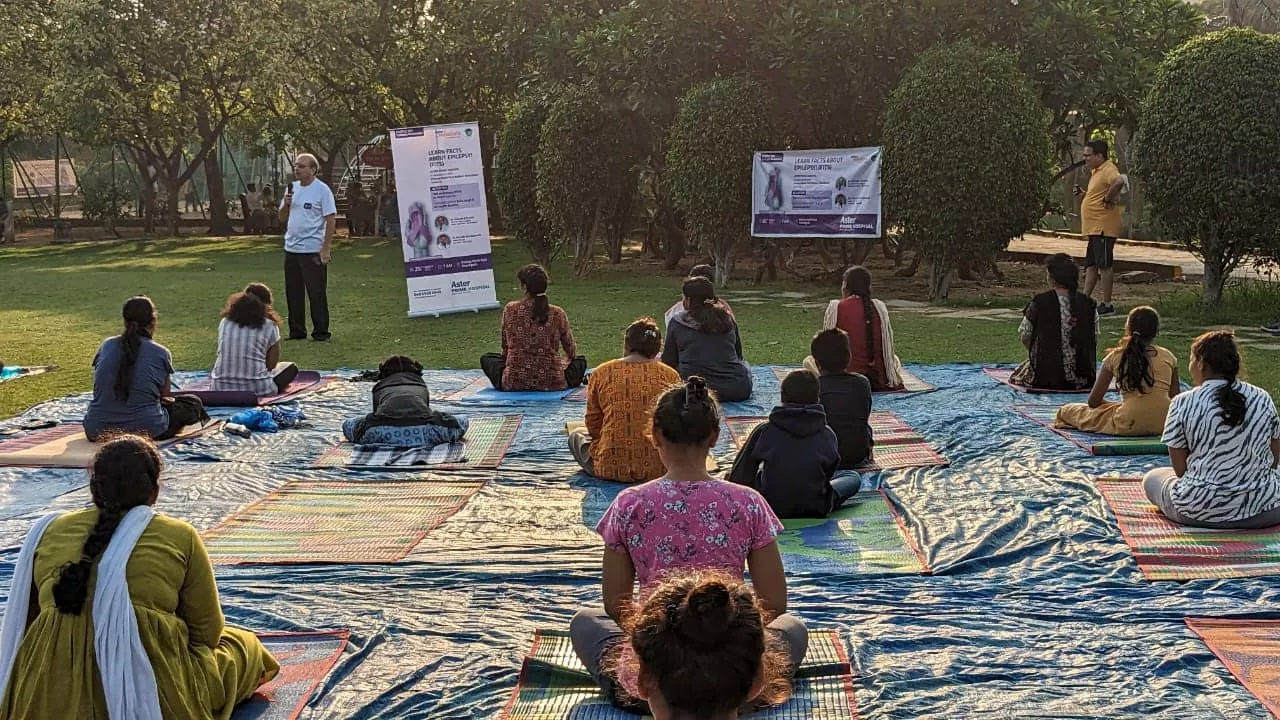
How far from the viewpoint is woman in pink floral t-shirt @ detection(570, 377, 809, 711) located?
385 cm

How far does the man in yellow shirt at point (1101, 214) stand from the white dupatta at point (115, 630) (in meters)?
11.7

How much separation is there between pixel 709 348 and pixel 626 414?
217 centimetres

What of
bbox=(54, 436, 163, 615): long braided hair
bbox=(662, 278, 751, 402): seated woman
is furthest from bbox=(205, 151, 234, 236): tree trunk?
bbox=(54, 436, 163, 615): long braided hair

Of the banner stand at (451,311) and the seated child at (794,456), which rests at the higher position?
the seated child at (794,456)

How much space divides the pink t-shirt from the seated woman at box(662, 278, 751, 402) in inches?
196

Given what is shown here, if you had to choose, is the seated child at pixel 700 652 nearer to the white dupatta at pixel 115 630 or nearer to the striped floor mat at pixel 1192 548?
the white dupatta at pixel 115 630

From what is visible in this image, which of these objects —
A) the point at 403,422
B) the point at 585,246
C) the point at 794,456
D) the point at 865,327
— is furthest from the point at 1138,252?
the point at 794,456

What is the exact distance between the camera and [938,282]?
15602mm

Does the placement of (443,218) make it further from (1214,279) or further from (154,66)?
(154,66)

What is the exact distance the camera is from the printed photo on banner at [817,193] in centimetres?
1587

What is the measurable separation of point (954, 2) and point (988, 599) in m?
12.2

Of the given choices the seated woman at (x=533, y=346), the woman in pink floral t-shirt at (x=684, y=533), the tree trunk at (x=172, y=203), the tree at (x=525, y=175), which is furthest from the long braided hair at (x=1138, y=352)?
the tree trunk at (x=172, y=203)

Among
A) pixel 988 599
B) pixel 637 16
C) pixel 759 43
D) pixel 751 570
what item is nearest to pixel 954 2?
pixel 759 43

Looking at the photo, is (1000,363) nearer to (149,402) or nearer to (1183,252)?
(149,402)
